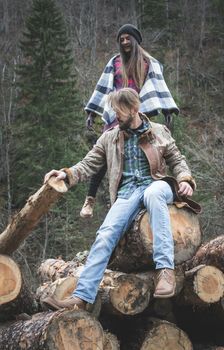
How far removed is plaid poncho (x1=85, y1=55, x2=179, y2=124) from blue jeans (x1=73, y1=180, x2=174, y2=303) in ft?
3.91

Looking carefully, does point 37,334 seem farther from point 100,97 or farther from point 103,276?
point 100,97

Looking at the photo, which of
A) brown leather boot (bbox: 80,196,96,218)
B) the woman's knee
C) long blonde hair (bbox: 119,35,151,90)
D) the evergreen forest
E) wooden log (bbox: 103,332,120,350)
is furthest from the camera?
the evergreen forest

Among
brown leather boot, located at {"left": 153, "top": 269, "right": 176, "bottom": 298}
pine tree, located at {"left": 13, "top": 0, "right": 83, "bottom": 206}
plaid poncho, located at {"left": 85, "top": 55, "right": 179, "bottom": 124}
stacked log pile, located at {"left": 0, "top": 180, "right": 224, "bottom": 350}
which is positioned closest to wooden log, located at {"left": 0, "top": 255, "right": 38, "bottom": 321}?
stacked log pile, located at {"left": 0, "top": 180, "right": 224, "bottom": 350}

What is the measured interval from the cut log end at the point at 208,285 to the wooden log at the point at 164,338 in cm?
32

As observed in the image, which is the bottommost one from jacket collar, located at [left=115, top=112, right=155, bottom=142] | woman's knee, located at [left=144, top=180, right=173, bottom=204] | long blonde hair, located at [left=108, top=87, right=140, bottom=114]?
woman's knee, located at [left=144, top=180, right=173, bottom=204]

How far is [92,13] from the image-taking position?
31953 mm

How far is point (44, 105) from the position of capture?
19.2 meters

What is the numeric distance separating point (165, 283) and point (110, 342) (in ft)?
1.92

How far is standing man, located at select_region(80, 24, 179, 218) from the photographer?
5273mm

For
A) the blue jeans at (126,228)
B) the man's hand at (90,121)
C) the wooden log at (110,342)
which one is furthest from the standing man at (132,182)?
the man's hand at (90,121)

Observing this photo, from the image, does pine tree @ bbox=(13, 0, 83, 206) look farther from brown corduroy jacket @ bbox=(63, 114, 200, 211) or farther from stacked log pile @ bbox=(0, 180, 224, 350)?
stacked log pile @ bbox=(0, 180, 224, 350)

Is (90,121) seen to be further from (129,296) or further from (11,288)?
(129,296)

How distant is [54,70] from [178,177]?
15.8 metres

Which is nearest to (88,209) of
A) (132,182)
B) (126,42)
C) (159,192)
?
(132,182)
